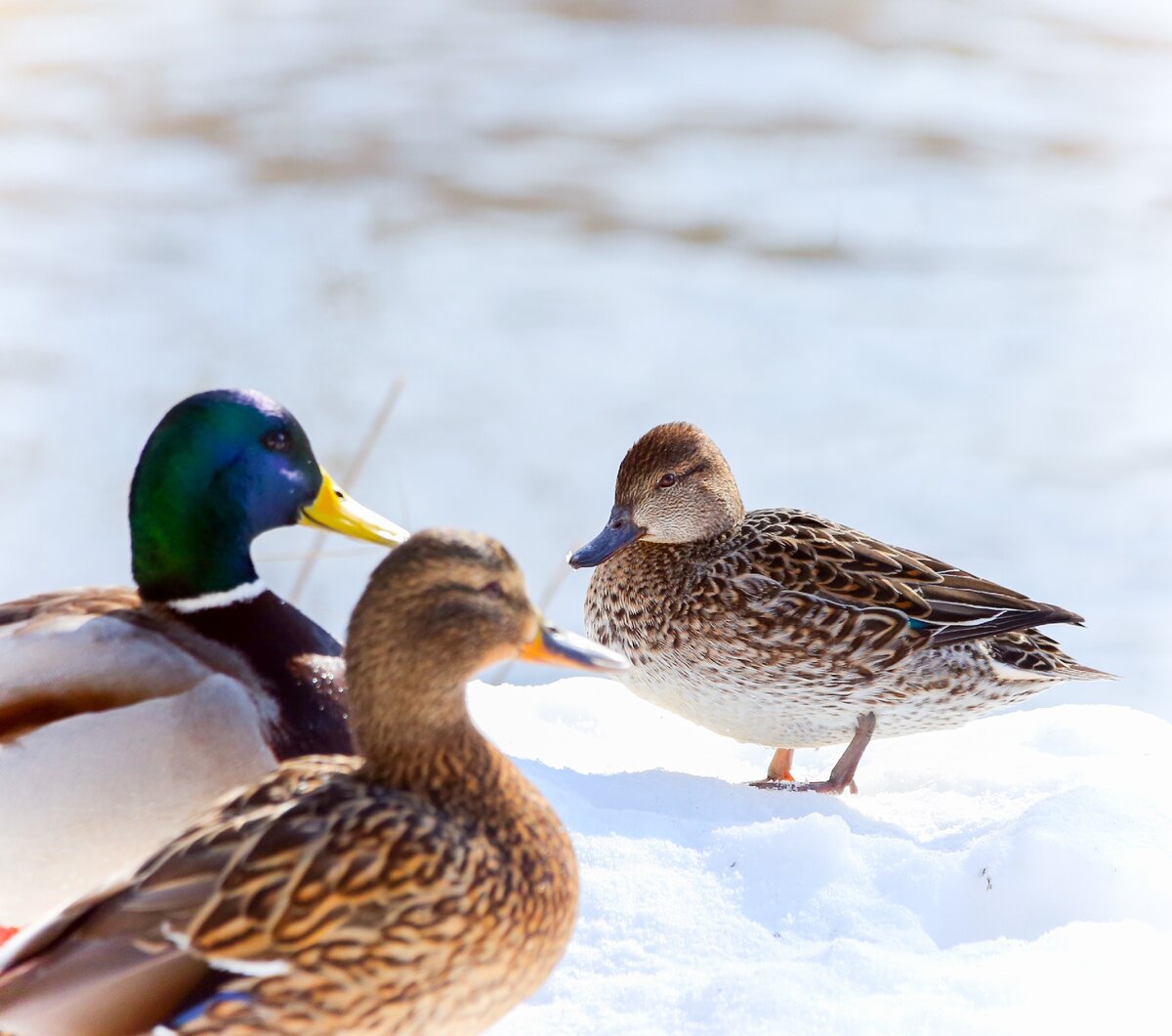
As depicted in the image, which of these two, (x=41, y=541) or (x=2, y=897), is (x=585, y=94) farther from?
(x=2, y=897)

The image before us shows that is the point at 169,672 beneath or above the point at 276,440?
beneath

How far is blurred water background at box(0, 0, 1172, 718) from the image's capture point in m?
7.53

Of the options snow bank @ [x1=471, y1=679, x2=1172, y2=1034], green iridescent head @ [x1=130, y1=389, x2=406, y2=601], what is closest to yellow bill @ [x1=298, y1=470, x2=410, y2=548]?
green iridescent head @ [x1=130, y1=389, x2=406, y2=601]

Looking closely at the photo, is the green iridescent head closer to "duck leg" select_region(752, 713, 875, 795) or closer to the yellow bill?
the yellow bill

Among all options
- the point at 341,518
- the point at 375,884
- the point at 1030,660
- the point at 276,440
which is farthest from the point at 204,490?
the point at 1030,660

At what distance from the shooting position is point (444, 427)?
8078 mm

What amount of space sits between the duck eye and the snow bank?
1020 millimetres

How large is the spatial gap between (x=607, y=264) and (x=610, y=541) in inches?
220

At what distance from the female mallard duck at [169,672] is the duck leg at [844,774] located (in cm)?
124

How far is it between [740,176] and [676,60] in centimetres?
205

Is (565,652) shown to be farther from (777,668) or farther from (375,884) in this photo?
(777,668)

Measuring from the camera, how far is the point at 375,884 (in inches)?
95.2

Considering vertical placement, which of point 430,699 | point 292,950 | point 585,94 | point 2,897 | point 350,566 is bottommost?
point 350,566

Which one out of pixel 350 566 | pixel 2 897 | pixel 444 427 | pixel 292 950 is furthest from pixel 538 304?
pixel 292 950
